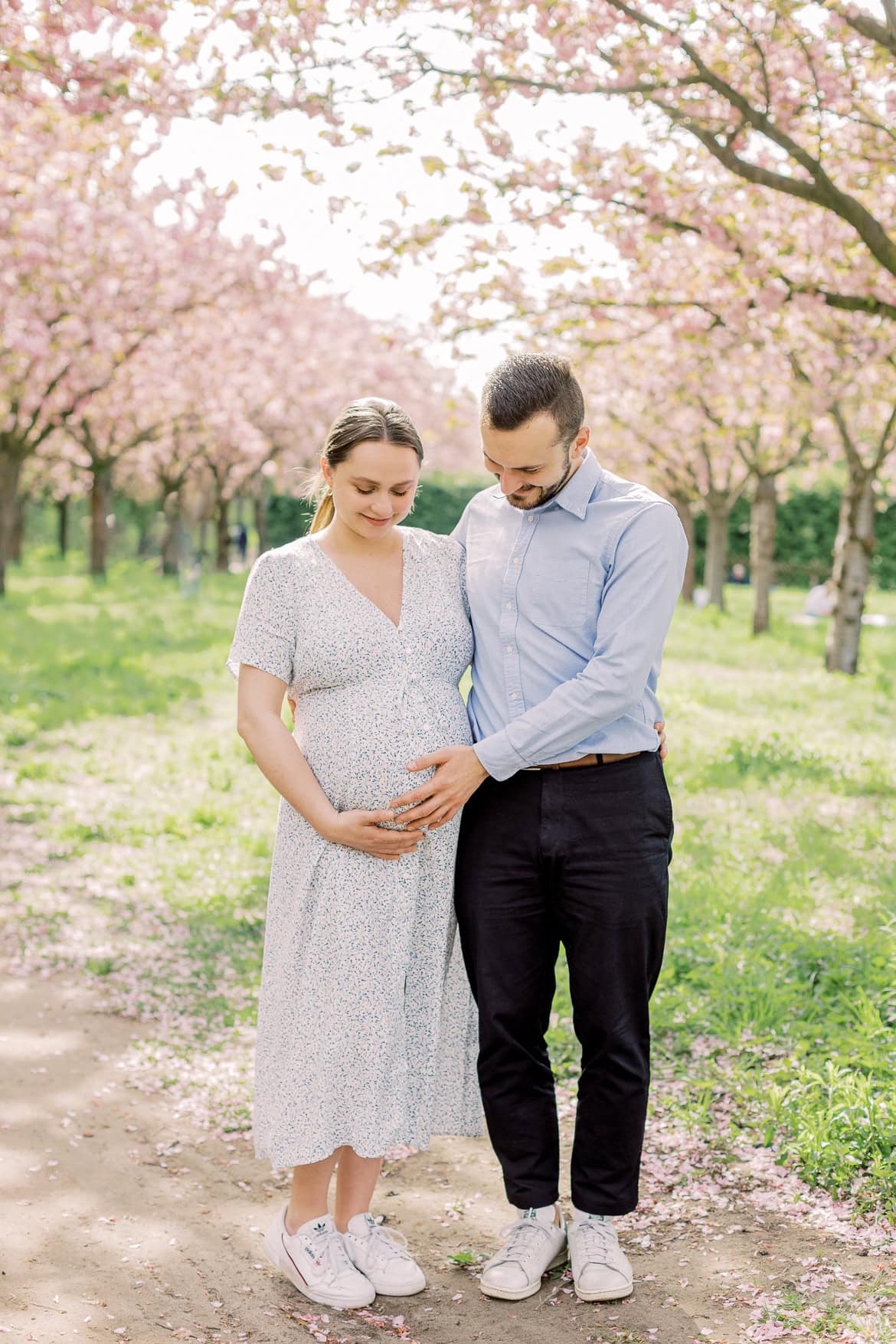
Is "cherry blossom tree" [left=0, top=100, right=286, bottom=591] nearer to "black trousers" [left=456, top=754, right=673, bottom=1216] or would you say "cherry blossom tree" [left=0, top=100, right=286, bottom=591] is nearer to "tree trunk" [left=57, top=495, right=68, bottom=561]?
"black trousers" [left=456, top=754, right=673, bottom=1216]

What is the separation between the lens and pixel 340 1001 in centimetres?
269

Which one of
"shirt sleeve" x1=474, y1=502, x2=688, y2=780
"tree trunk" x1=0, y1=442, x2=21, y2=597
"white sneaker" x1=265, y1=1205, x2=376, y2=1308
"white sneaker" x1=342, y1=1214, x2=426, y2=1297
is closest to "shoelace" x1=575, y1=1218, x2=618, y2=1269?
"white sneaker" x1=342, y1=1214, x2=426, y2=1297

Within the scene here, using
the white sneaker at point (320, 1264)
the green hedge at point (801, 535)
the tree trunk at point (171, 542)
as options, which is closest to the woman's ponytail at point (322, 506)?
the white sneaker at point (320, 1264)

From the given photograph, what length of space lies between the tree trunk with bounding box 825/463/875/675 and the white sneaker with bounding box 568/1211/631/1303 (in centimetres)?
1105

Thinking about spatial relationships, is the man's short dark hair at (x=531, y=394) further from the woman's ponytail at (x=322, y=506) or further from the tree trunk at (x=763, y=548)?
the tree trunk at (x=763, y=548)

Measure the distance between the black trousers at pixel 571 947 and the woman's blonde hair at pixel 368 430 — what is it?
0.77m

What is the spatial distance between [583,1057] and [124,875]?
3.65m

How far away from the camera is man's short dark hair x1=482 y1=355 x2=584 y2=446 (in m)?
2.51

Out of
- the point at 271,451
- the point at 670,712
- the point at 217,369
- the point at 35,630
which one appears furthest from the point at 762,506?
the point at 271,451

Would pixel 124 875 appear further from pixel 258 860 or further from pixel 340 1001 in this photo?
pixel 340 1001

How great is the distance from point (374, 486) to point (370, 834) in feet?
2.42

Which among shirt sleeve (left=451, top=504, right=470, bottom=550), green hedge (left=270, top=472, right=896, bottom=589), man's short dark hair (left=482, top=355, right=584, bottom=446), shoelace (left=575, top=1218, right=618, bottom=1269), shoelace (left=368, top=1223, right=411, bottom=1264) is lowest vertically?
shoelace (left=368, top=1223, right=411, bottom=1264)

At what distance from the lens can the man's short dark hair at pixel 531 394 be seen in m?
2.51

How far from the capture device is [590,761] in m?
2.65
